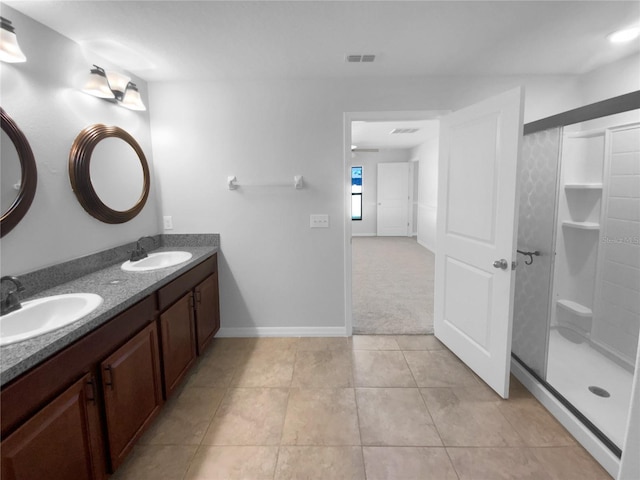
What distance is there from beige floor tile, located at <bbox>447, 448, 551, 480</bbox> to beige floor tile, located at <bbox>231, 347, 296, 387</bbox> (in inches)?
45.8

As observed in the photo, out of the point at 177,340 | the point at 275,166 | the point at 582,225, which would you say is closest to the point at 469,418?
the point at 582,225

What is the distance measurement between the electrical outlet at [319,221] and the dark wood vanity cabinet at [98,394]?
3.73ft

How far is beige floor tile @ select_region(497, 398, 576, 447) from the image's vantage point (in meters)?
1.77

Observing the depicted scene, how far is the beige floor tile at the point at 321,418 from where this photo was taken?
181 centimetres

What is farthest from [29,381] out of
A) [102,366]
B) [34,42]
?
[34,42]

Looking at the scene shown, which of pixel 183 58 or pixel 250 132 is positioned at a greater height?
pixel 183 58

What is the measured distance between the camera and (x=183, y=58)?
7.46 feet

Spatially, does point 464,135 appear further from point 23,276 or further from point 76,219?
point 23,276

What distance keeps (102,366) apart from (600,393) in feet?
9.57

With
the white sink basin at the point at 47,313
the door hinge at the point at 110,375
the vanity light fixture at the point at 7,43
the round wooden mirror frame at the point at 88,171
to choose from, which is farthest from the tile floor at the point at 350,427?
the vanity light fixture at the point at 7,43

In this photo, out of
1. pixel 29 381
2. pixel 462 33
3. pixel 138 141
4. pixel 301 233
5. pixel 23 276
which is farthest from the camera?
pixel 301 233

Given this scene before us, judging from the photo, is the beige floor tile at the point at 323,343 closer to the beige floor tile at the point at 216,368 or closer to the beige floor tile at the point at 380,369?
the beige floor tile at the point at 380,369

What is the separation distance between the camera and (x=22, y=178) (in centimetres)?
163

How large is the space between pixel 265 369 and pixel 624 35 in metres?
3.26
